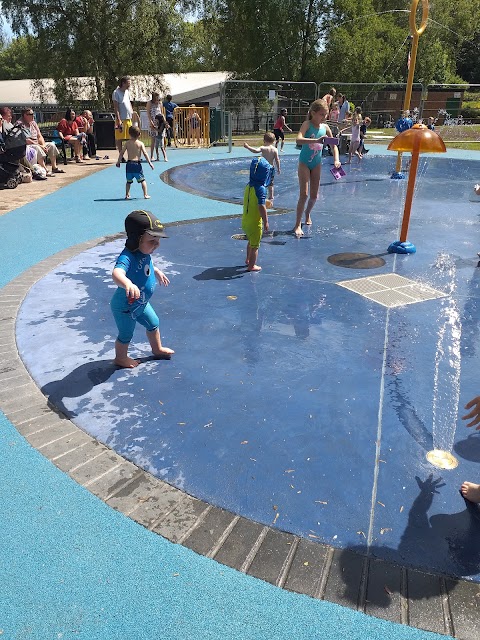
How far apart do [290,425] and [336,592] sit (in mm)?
1249

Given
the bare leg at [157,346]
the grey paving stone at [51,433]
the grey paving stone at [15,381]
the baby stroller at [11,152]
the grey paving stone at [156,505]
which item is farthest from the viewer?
the baby stroller at [11,152]

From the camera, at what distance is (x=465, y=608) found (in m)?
2.25

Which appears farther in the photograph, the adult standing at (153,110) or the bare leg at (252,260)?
the adult standing at (153,110)

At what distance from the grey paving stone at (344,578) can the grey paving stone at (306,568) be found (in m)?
0.06

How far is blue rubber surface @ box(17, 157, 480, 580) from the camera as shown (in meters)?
2.79

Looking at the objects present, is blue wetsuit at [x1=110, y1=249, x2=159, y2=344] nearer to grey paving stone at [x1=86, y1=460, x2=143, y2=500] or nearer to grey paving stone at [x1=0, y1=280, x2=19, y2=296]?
grey paving stone at [x1=86, y1=460, x2=143, y2=500]

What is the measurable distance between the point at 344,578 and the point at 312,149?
20.1 ft

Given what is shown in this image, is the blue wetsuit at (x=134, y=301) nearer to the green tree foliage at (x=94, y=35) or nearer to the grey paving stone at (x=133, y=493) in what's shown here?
the grey paving stone at (x=133, y=493)

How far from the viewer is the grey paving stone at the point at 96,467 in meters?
3.01

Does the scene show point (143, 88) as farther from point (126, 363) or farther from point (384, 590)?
point (384, 590)

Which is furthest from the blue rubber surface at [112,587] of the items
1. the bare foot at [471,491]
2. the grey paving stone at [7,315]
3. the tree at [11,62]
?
the tree at [11,62]

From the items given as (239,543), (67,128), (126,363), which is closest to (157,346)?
(126,363)

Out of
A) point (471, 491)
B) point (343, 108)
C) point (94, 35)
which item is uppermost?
point (94, 35)

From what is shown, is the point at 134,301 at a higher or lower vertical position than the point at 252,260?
higher
